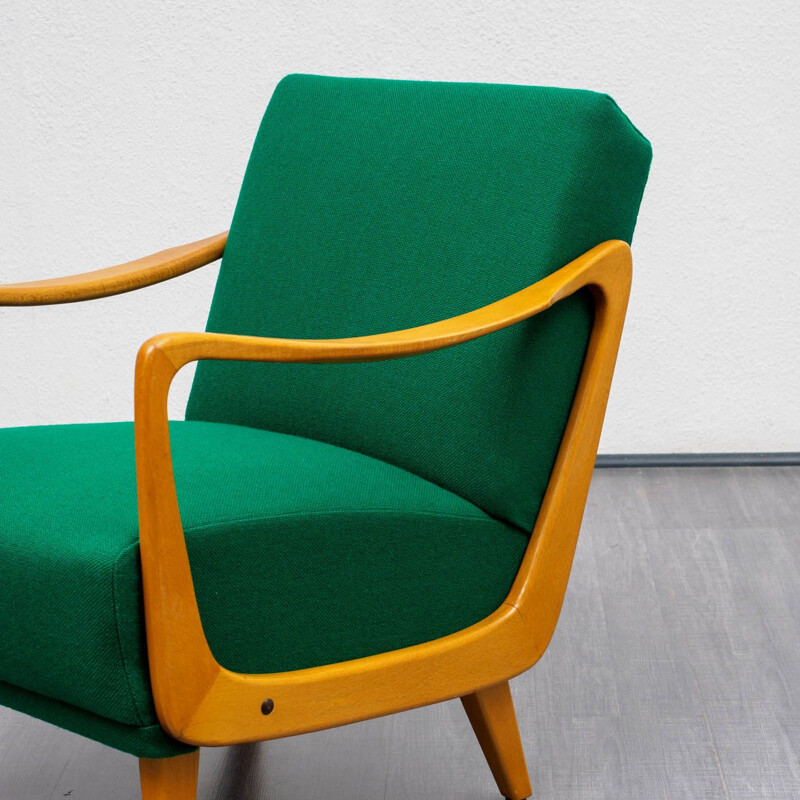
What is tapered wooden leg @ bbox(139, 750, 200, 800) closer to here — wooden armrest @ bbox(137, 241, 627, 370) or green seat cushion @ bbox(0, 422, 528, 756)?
green seat cushion @ bbox(0, 422, 528, 756)

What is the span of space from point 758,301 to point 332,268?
1.54m

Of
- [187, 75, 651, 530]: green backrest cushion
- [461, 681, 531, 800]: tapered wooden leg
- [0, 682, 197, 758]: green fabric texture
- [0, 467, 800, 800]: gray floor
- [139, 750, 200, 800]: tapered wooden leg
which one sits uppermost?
[187, 75, 651, 530]: green backrest cushion

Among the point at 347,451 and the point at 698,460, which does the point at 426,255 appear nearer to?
the point at 347,451

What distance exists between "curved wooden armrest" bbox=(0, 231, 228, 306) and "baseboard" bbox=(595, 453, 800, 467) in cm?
136

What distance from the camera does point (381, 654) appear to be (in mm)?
998

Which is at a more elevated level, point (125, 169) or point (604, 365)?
point (604, 365)

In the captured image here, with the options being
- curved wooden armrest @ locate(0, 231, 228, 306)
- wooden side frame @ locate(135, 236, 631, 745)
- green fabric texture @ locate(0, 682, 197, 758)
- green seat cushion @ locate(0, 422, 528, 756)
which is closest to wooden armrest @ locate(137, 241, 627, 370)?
wooden side frame @ locate(135, 236, 631, 745)

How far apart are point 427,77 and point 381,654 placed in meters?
1.74

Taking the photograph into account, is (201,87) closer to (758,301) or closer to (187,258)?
(187,258)

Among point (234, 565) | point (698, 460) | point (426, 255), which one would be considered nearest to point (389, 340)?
point (234, 565)

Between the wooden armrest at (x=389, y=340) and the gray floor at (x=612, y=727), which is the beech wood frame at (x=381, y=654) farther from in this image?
the gray floor at (x=612, y=727)

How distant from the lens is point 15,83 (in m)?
2.54

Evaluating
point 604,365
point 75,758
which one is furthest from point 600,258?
point 75,758

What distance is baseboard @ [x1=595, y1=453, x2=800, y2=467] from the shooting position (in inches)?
101
